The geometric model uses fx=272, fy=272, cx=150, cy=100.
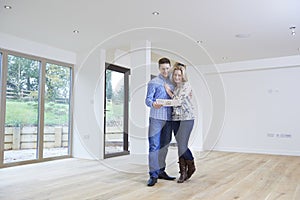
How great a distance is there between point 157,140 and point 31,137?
274cm

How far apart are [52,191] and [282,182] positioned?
2.64m

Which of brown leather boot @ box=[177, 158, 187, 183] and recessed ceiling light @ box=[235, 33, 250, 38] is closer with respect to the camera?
brown leather boot @ box=[177, 158, 187, 183]

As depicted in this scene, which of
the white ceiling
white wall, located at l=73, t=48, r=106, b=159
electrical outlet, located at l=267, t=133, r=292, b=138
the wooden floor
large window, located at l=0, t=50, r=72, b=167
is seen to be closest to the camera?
the wooden floor

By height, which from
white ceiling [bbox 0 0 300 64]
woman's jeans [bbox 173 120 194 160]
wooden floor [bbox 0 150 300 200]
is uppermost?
white ceiling [bbox 0 0 300 64]

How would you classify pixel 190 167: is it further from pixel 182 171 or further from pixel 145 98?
pixel 145 98

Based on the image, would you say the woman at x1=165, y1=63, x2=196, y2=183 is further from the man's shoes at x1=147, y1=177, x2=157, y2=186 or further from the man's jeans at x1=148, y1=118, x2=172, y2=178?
the man's shoes at x1=147, y1=177, x2=157, y2=186

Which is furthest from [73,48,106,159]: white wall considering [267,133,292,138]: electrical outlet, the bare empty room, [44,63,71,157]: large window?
[267,133,292,138]: electrical outlet

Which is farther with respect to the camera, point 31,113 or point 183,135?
point 31,113

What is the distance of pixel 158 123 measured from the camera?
3.09 m

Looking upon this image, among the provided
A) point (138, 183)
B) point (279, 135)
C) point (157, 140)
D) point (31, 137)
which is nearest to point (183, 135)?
point (157, 140)

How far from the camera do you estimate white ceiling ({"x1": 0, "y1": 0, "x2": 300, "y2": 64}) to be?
129 inches

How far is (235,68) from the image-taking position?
21.9 feet

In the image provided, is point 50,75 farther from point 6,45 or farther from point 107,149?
point 107,149

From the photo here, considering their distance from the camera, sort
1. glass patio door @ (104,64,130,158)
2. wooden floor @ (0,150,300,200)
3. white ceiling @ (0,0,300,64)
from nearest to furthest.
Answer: wooden floor @ (0,150,300,200) < white ceiling @ (0,0,300,64) < glass patio door @ (104,64,130,158)
